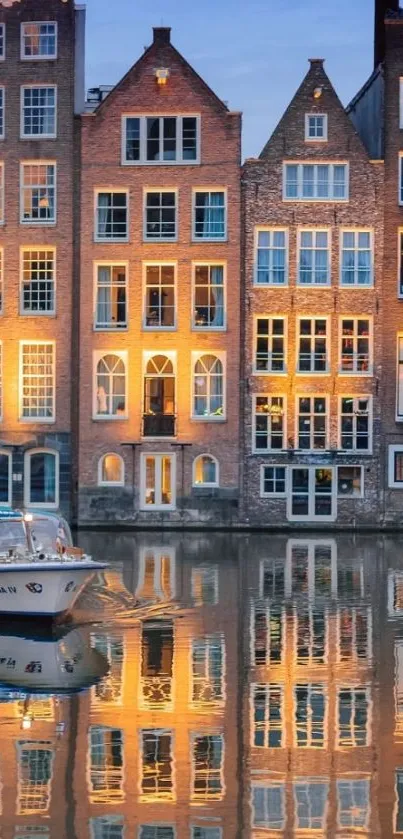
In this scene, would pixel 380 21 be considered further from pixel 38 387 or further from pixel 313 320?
pixel 38 387

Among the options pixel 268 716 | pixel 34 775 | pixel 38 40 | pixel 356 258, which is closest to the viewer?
pixel 34 775

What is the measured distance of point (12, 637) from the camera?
2981 centimetres

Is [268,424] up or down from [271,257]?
down

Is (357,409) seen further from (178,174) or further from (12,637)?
(12,637)

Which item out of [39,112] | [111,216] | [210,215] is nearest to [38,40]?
[39,112]

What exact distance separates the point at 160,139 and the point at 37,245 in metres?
5.93

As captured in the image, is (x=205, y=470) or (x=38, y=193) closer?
(x=205, y=470)

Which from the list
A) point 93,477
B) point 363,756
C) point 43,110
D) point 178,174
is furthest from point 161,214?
point 363,756

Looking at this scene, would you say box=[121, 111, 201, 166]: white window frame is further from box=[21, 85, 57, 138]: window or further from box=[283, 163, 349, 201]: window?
box=[283, 163, 349, 201]: window

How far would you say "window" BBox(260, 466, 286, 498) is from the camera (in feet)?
191

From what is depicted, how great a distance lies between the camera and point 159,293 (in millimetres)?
58344

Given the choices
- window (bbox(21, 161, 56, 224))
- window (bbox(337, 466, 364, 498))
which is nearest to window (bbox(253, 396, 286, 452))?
window (bbox(337, 466, 364, 498))

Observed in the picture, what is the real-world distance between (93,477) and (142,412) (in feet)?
9.77

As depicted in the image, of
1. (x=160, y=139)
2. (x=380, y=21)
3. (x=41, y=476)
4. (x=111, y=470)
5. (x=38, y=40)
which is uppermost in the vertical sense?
(x=380, y=21)
